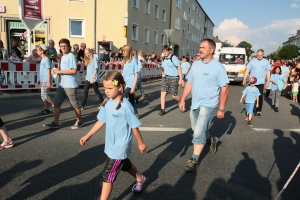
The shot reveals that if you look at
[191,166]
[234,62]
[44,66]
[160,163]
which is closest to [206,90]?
[191,166]

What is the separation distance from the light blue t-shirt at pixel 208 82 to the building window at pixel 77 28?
19427mm

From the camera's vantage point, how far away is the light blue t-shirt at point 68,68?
204 inches

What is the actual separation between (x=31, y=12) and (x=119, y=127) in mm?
10252

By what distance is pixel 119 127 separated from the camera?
8.61ft

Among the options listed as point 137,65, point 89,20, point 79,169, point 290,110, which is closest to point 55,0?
point 89,20

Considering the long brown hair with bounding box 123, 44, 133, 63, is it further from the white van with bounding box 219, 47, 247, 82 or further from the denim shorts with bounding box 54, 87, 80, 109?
the white van with bounding box 219, 47, 247, 82

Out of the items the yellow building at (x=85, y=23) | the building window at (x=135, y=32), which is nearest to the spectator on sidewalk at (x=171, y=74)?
the yellow building at (x=85, y=23)

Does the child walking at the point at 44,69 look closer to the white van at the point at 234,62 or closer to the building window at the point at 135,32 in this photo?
the white van at the point at 234,62

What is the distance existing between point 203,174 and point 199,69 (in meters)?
1.50

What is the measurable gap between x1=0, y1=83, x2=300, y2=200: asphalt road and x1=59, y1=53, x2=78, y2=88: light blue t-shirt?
985 mm

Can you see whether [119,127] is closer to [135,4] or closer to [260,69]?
[260,69]

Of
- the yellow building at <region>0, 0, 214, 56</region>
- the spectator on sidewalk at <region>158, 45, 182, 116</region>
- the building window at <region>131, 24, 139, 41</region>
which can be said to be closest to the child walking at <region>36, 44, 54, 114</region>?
the spectator on sidewalk at <region>158, 45, 182, 116</region>

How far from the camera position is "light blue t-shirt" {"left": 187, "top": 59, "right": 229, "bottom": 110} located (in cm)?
360

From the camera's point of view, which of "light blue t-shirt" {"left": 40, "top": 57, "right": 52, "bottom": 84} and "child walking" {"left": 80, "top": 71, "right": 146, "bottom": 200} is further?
"light blue t-shirt" {"left": 40, "top": 57, "right": 52, "bottom": 84}
